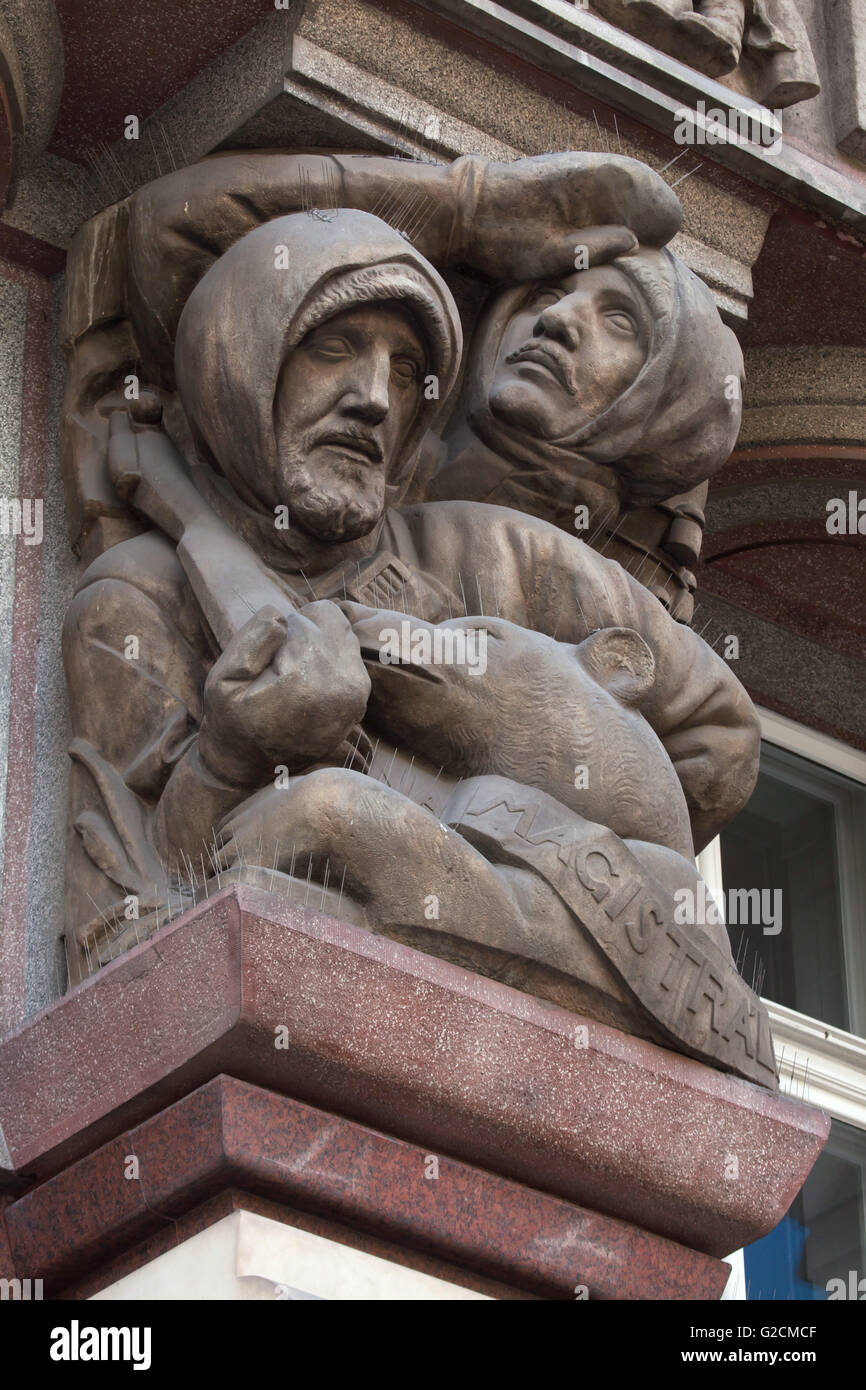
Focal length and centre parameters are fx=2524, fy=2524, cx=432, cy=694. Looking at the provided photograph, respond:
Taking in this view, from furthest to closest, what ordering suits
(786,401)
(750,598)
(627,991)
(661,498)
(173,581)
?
(750,598), (786,401), (661,498), (173,581), (627,991)

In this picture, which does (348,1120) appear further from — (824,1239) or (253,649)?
(824,1239)

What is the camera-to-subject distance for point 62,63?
150 inches

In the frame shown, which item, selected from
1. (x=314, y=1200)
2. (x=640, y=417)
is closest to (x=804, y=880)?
(x=640, y=417)

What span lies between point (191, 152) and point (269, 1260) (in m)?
1.74

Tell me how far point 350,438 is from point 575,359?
1.62 ft

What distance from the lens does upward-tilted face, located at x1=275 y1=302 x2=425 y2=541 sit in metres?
3.44

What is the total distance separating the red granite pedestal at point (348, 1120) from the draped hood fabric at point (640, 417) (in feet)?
3.28

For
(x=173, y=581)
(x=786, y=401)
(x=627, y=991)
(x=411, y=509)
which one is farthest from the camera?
(x=786, y=401)

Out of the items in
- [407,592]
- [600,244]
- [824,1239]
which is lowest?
[824,1239]

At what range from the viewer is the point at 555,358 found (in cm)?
379

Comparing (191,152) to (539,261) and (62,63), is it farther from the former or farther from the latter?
(539,261)
